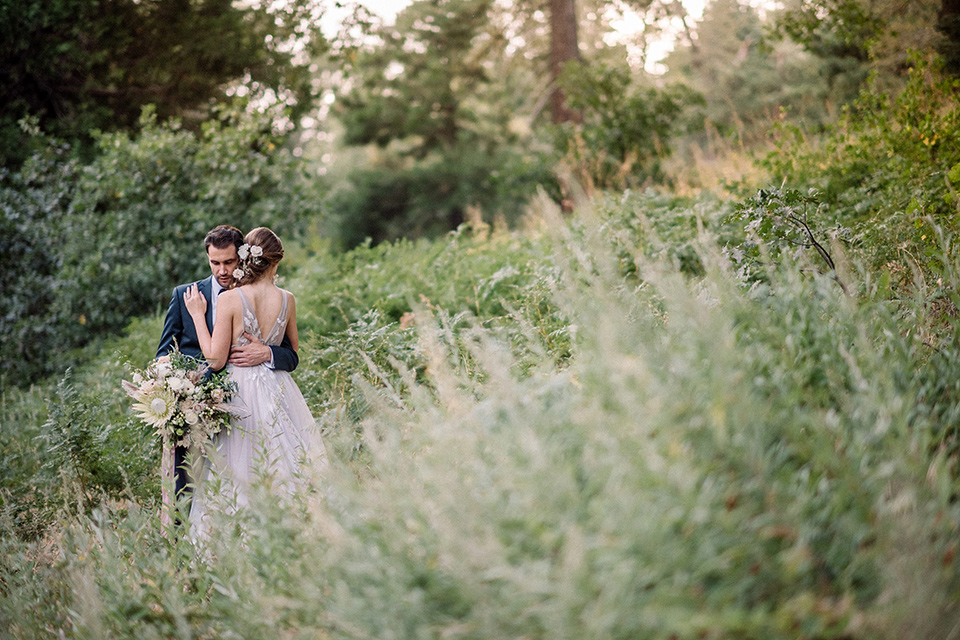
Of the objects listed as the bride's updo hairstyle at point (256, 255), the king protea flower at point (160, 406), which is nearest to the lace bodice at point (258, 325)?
the bride's updo hairstyle at point (256, 255)

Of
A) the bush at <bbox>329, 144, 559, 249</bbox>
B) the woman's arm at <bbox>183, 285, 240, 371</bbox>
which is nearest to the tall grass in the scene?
the woman's arm at <bbox>183, 285, 240, 371</bbox>

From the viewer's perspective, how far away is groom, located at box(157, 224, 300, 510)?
408 cm

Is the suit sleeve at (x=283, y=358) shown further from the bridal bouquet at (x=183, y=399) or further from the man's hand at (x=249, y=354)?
the bridal bouquet at (x=183, y=399)

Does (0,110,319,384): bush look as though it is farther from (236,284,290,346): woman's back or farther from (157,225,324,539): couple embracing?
(236,284,290,346): woman's back

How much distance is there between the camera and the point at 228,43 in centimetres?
1110

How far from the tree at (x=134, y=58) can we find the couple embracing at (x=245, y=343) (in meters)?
7.77

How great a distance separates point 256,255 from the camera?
4062 mm

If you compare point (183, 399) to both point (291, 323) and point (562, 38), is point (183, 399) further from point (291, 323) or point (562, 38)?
point (562, 38)

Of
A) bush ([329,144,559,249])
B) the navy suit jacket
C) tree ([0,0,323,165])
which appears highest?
tree ([0,0,323,165])

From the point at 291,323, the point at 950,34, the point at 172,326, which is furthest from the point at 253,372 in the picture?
the point at 950,34

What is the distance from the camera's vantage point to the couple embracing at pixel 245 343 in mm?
3938

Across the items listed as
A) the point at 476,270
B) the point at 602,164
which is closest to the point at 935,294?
the point at 476,270

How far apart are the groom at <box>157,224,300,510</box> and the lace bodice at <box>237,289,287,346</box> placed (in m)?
0.04

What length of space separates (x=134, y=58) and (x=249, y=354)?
31.1ft
